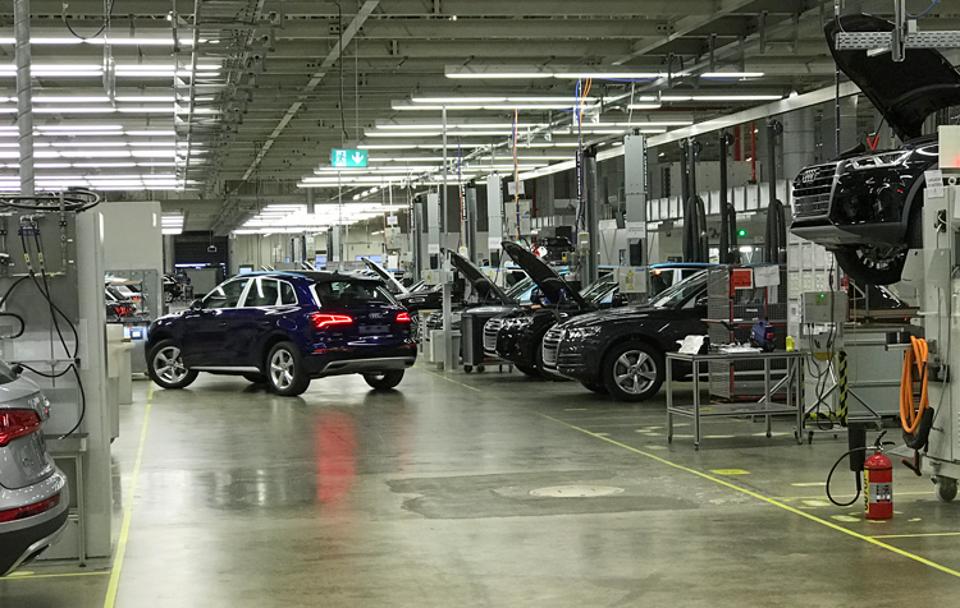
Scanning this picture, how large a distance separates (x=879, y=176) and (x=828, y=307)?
45.7 inches

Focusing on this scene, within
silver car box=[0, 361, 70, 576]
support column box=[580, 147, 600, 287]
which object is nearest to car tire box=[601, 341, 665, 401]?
support column box=[580, 147, 600, 287]

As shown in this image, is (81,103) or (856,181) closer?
(856,181)

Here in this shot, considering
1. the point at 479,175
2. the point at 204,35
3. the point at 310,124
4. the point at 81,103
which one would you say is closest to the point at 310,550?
the point at 204,35

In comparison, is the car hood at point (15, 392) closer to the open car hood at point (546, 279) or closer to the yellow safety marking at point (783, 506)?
the yellow safety marking at point (783, 506)

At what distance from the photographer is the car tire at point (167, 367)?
17672 millimetres

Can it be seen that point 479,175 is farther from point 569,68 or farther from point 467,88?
point 569,68

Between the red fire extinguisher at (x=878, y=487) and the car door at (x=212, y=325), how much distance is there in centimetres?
1074

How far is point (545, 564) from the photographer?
6.54 metres

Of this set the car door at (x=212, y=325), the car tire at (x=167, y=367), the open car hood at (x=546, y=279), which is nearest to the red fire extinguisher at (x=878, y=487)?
the open car hood at (x=546, y=279)

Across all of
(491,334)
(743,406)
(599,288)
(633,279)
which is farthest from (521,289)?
(743,406)

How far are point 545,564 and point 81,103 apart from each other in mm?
12830

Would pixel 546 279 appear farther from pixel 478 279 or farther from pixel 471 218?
pixel 471 218

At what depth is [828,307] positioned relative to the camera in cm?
1056

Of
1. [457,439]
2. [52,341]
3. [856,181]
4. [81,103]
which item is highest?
[81,103]
